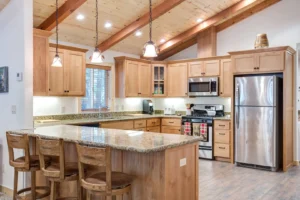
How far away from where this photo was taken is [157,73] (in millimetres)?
7141

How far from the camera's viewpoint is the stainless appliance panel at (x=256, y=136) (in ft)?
16.7

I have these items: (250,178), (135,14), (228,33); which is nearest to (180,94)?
(228,33)

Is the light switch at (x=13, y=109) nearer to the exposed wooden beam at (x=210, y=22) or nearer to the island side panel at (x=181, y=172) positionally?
the island side panel at (x=181, y=172)

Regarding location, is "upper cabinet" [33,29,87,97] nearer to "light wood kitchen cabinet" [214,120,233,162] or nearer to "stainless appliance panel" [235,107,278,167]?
"light wood kitchen cabinet" [214,120,233,162]

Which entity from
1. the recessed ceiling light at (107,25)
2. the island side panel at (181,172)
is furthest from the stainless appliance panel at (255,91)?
the island side panel at (181,172)

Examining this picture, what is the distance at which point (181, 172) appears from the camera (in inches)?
103

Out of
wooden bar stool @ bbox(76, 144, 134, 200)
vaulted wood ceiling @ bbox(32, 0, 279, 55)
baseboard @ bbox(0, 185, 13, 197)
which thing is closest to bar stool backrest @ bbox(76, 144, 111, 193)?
wooden bar stool @ bbox(76, 144, 134, 200)

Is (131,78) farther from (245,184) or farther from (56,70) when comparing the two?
(245,184)

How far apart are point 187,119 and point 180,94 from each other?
84 centimetres

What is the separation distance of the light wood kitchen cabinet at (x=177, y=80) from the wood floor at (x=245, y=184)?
84.1 inches

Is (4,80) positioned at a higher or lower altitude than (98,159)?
higher

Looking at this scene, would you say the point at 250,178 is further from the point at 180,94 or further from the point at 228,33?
the point at 228,33

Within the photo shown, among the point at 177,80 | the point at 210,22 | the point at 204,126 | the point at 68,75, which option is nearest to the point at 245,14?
the point at 210,22

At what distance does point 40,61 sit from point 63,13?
885 mm
